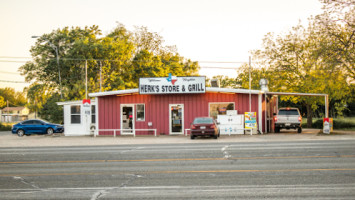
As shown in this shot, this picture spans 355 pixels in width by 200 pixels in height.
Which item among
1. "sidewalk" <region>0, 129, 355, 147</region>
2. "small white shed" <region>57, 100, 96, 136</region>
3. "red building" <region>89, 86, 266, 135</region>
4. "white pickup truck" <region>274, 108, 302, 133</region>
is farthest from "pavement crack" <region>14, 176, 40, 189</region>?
"white pickup truck" <region>274, 108, 302, 133</region>

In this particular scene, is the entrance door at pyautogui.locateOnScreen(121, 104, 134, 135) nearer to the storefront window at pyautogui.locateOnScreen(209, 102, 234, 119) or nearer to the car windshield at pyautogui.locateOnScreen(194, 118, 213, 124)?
the storefront window at pyautogui.locateOnScreen(209, 102, 234, 119)

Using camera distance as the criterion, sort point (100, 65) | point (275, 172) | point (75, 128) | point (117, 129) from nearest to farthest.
Answer: 1. point (275, 172)
2. point (117, 129)
3. point (75, 128)
4. point (100, 65)

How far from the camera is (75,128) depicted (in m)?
32.3

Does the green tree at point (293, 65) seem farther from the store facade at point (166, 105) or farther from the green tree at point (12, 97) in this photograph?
the green tree at point (12, 97)

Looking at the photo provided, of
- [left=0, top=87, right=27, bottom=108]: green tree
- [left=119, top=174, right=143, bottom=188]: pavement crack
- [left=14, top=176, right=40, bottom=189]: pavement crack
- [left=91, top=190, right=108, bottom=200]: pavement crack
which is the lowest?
[left=14, top=176, right=40, bottom=189]: pavement crack

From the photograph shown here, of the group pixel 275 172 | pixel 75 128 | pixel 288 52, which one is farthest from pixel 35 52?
pixel 275 172

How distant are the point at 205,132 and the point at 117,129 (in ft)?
27.4

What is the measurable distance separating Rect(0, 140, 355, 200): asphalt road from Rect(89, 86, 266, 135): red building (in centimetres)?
1445

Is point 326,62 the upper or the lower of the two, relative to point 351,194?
upper

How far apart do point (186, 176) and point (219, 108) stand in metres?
19.8

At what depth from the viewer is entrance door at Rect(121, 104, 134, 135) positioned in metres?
30.3

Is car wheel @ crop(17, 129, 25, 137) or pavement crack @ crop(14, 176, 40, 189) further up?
pavement crack @ crop(14, 176, 40, 189)

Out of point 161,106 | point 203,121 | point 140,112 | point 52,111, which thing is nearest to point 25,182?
point 203,121

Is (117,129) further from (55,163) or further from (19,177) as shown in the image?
(19,177)
